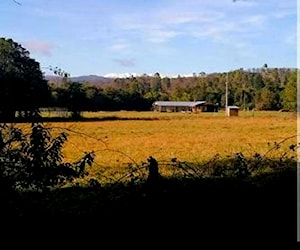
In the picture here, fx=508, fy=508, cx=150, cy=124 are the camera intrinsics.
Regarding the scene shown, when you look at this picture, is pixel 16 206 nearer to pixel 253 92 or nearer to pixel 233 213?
pixel 233 213

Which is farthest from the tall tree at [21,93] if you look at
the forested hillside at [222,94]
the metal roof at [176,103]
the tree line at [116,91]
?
the metal roof at [176,103]

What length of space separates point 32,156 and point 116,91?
89.7 metres

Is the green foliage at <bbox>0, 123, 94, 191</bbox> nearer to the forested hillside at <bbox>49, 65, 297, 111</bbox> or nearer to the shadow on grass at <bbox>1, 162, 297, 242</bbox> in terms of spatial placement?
the shadow on grass at <bbox>1, 162, 297, 242</bbox>

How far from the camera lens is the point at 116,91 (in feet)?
309

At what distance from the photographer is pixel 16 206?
4.35m

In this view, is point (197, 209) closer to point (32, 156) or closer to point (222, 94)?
point (32, 156)

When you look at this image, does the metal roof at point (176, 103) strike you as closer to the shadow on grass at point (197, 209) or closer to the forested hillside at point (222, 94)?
the forested hillside at point (222, 94)

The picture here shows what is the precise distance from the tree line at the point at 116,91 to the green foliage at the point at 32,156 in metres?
0.21

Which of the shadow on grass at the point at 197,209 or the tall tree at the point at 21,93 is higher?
the tall tree at the point at 21,93

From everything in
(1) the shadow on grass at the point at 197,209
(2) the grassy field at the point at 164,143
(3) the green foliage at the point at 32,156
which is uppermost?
(3) the green foliage at the point at 32,156

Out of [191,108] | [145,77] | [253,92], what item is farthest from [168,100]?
[145,77]

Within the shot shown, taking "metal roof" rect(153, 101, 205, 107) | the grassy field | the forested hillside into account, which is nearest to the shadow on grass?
the grassy field

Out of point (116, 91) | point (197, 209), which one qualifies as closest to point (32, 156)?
point (197, 209)

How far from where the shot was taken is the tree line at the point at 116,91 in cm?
492
